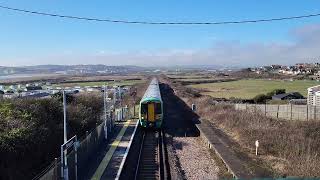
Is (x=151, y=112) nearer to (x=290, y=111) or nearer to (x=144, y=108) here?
(x=144, y=108)

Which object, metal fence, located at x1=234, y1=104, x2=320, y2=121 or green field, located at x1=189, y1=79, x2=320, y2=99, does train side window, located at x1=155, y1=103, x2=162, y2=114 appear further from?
green field, located at x1=189, y1=79, x2=320, y2=99

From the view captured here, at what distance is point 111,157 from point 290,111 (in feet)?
94.7

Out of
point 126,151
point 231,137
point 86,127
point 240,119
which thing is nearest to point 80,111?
point 86,127

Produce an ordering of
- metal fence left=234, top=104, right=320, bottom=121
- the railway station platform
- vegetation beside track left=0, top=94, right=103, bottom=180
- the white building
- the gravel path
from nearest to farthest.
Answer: vegetation beside track left=0, top=94, right=103, bottom=180 → the railway station platform → the gravel path → metal fence left=234, top=104, right=320, bottom=121 → the white building

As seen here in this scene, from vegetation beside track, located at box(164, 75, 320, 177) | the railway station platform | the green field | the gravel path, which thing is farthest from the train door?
the green field

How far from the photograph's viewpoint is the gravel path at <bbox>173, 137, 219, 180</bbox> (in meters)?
20.6

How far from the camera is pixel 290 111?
47688mm

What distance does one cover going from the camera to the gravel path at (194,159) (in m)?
20.6

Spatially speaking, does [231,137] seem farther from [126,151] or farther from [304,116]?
[304,116]

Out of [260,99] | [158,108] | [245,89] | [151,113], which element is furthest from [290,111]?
[245,89]

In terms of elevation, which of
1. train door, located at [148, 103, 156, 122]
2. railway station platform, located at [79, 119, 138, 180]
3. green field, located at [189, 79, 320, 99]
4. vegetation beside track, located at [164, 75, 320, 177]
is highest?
train door, located at [148, 103, 156, 122]

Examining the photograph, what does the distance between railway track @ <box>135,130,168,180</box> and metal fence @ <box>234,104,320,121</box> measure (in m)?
16.4

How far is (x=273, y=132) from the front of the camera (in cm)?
2745

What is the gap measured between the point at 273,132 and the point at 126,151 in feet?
29.3
